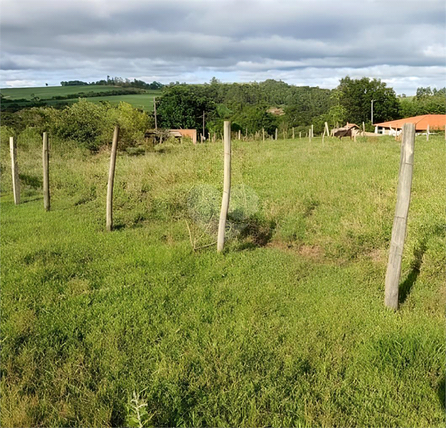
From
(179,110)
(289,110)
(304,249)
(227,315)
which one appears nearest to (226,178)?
(304,249)

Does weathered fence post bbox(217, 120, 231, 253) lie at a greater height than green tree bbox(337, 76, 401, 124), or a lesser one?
lesser

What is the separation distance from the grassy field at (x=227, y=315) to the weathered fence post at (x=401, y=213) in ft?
0.84

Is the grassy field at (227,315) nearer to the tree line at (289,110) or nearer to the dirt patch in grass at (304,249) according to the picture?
the dirt patch in grass at (304,249)

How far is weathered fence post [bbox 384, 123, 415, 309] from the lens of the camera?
3955 mm

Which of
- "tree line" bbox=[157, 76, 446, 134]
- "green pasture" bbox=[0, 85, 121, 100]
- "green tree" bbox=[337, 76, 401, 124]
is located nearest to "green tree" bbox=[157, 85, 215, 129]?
"tree line" bbox=[157, 76, 446, 134]

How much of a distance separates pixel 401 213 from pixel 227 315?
2224 millimetres

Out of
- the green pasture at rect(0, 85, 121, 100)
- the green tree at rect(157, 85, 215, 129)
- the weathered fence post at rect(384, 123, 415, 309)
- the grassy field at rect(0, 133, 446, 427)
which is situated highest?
the green pasture at rect(0, 85, 121, 100)

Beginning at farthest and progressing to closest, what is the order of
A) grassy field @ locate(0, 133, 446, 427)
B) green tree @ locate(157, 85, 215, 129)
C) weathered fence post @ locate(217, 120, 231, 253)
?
green tree @ locate(157, 85, 215, 129) → weathered fence post @ locate(217, 120, 231, 253) → grassy field @ locate(0, 133, 446, 427)

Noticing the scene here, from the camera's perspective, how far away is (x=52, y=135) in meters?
19.9

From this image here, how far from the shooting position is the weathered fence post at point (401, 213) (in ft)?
13.0

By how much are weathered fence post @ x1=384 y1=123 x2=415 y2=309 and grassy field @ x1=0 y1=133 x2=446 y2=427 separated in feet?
0.84

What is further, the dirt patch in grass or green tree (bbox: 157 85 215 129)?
green tree (bbox: 157 85 215 129)

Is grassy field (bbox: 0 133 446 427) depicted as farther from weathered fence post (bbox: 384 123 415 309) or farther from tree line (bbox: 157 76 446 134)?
tree line (bbox: 157 76 446 134)

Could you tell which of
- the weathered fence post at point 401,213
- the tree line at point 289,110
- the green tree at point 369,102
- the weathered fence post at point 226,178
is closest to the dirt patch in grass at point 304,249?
the weathered fence post at point 226,178
